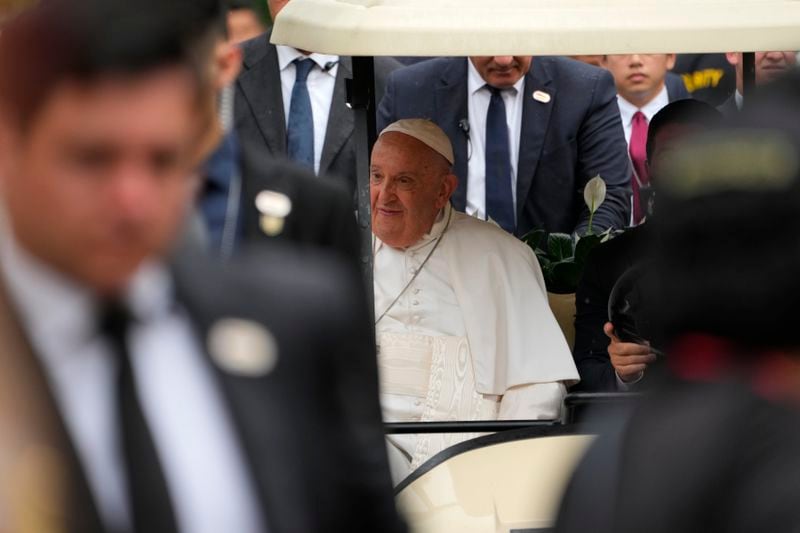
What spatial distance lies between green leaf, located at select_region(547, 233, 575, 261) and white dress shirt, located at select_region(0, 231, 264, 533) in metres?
4.38

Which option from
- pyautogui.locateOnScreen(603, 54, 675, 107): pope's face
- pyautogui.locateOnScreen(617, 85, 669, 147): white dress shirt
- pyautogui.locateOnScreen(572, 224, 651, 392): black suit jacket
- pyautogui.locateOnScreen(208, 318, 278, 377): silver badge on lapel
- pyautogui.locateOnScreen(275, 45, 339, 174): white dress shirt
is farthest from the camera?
pyautogui.locateOnScreen(603, 54, 675, 107): pope's face

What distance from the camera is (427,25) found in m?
4.38

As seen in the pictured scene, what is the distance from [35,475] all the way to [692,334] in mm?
692

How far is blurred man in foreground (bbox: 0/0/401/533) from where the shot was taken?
151 cm

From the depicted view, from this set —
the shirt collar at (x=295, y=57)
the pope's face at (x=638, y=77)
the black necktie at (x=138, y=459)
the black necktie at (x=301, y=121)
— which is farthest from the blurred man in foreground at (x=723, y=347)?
the pope's face at (x=638, y=77)

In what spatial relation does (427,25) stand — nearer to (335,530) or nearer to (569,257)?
(569,257)

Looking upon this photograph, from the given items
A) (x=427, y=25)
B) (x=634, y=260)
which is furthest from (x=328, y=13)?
(x=634, y=260)

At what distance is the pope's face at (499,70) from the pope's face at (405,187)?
667 mm

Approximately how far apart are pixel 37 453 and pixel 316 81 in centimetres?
564

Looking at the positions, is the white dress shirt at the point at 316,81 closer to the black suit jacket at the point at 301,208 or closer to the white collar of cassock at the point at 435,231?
the white collar of cassock at the point at 435,231

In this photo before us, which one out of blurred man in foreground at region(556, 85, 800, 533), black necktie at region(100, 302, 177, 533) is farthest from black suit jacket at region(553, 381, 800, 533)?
black necktie at region(100, 302, 177, 533)

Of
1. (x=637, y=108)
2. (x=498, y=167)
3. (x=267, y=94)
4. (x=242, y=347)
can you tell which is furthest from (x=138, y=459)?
(x=637, y=108)

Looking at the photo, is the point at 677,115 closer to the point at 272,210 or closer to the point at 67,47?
the point at 272,210

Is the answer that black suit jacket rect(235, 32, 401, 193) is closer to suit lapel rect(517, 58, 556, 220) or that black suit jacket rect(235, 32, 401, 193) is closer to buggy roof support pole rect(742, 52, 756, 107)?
suit lapel rect(517, 58, 556, 220)
